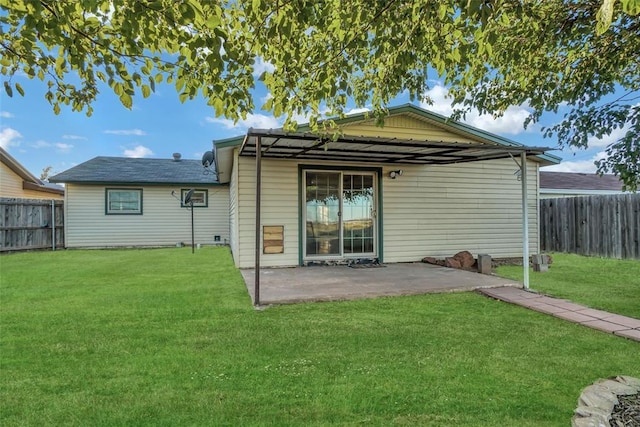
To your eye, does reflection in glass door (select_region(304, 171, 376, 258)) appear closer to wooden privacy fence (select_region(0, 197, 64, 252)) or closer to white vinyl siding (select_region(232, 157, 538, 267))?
white vinyl siding (select_region(232, 157, 538, 267))

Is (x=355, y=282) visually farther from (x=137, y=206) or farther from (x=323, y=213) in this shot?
(x=137, y=206)

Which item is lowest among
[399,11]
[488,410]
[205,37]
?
[488,410]

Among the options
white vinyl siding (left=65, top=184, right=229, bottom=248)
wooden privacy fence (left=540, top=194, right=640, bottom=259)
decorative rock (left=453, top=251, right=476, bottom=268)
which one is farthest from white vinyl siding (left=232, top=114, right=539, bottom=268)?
white vinyl siding (left=65, top=184, right=229, bottom=248)

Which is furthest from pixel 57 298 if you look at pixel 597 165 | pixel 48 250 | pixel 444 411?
pixel 48 250

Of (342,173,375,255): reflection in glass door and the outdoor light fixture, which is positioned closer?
(342,173,375,255): reflection in glass door

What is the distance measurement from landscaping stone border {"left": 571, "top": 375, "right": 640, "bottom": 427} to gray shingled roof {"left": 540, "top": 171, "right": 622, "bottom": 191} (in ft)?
51.4

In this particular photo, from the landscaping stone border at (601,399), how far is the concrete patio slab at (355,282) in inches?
122

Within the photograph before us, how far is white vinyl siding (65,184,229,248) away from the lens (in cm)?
1341

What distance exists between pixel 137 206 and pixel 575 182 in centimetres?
1947

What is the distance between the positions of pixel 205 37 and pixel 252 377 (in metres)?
2.32

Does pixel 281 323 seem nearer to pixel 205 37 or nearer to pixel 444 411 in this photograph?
pixel 444 411

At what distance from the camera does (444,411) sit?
2369 mm

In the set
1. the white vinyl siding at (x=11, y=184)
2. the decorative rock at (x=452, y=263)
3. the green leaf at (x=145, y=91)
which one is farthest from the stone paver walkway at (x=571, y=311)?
the white vinyl siding at (x=11, y=184)

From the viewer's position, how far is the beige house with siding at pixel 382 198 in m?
7.81
